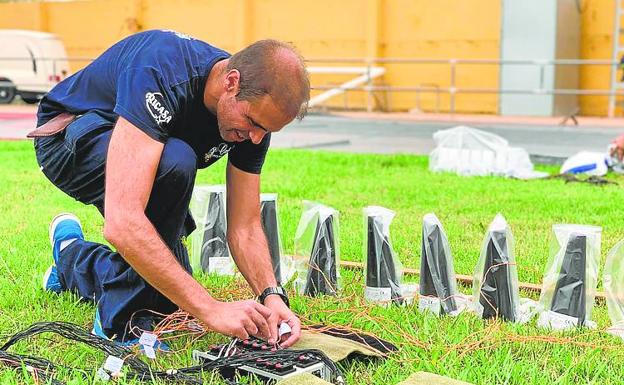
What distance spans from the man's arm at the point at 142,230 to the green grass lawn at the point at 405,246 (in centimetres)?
32

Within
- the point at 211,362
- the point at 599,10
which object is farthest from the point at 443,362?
the point at 599,10

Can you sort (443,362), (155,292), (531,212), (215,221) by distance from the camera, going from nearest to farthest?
1. (443,362)
2. (155,292)
3. (215,221)
4. (531,212)

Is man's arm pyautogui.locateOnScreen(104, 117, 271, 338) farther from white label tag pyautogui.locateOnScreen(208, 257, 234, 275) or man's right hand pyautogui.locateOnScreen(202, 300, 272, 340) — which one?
white label tag pyautogui.locateOnScreen(208, 257, 234, 275)

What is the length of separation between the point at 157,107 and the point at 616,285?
187 cm

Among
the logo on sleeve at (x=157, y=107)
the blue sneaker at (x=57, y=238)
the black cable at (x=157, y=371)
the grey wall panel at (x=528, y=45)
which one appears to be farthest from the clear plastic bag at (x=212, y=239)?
the grey wall panel at (x=528, y=45)

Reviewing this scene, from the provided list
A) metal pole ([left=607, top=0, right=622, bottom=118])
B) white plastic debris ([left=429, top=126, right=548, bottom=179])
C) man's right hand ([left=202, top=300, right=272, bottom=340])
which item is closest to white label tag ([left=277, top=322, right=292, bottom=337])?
man's right hand ([left=202, top=300, right=272, bottom=340])

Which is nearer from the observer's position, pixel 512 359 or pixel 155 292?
pixel 512 359

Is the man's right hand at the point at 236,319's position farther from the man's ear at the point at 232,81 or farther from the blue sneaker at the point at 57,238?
the blue sneaker at the point at 57,238

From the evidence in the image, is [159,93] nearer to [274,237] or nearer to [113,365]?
[113,365]

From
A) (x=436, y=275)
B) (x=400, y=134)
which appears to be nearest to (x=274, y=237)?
(x=436, y=275)

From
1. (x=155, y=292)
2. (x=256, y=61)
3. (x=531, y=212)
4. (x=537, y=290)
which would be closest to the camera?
(x=256, y=61)

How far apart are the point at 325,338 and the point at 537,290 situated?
1285 mm

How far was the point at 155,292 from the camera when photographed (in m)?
3.04

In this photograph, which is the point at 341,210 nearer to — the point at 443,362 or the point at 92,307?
the point at 92,307
